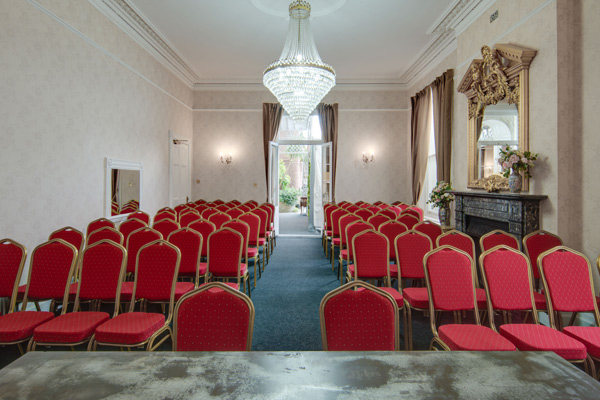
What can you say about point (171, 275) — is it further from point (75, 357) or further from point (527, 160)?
point (527, 160)

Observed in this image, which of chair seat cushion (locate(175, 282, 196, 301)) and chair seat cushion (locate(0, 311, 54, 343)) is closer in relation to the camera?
chair seat cushion (locate(0, 311, 54, 343))

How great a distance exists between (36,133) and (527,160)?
546 cm

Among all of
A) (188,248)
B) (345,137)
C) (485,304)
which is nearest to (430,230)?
(485,304)

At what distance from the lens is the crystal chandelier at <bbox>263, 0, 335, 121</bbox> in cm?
517

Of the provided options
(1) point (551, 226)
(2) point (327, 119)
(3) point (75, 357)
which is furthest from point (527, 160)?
(2) point (327, 119)

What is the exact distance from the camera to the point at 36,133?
3.94 metres

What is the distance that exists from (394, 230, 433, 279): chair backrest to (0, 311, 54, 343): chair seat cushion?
2.96 metres

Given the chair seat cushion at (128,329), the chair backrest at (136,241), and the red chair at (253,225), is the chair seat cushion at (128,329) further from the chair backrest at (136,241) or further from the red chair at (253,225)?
the red chair at (253,225)

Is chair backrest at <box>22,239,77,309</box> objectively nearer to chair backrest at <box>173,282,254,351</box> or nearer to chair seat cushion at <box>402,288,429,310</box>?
chair backrest at <box>173,282,254,351</box>

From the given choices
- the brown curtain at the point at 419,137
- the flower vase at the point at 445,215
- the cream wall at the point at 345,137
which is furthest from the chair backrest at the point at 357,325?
the cream wall at the point at 345,137

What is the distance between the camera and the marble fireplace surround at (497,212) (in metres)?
3.97

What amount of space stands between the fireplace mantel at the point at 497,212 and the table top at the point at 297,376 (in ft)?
9.75

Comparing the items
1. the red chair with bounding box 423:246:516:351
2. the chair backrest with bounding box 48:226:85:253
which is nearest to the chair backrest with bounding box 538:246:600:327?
the red chair with bounding box 423:246:516:351

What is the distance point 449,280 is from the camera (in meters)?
2.67
